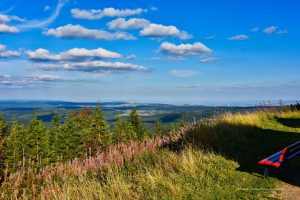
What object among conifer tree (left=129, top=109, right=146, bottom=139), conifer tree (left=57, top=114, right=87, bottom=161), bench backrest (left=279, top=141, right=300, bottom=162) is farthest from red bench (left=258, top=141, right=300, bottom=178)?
A: conifer tree (left=129, top=109, right=146, bottom=139)

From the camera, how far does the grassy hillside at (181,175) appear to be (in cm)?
849

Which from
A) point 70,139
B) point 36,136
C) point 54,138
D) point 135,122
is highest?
point 135,122

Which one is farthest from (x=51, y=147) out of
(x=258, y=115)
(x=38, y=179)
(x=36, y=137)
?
(x=38, y=179)

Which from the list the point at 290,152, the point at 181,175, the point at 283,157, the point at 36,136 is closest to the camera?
the point at 283,157

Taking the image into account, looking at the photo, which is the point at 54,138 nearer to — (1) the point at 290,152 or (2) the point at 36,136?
(2) the point at 36,136

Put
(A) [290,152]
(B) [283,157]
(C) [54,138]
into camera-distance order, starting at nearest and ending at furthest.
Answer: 1. (B) [283,157]
2. (A) [290,152]
3. (C) [54,138]

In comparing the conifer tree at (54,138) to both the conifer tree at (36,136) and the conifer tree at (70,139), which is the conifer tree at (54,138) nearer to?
the conifer tree at (70,139)

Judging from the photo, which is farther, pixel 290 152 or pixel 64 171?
pixel 64 171

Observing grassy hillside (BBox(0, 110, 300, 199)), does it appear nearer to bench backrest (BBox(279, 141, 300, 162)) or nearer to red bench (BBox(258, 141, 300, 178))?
Answer: red bench (BBox(258, 141, 300, 178))

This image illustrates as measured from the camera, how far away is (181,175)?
9766mm

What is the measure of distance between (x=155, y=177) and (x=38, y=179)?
3.33 metres

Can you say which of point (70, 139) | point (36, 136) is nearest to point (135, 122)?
point (70, 139)

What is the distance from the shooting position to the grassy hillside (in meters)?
8.49

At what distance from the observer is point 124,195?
8.45 metres
